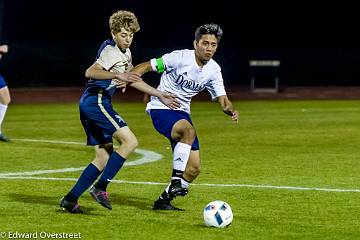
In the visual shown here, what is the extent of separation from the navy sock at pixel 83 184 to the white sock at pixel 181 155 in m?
0.80

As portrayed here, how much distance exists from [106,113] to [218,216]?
67.5 inches

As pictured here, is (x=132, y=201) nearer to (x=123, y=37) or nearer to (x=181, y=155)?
(x=181, y=155)

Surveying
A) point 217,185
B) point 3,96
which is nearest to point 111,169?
point 217,185

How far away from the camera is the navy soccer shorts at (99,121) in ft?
29.9

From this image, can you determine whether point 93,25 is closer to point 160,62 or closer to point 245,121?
point 245,121

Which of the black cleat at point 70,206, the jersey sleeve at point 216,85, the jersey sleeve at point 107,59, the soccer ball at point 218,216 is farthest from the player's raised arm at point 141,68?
the soccer ball at point 218,216

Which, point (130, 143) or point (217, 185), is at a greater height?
point (130, 143)

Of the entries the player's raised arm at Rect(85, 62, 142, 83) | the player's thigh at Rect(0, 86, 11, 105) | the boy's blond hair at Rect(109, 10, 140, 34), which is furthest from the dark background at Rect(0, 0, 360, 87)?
the player's raised arm at Rect(85, 62, 142, 83)

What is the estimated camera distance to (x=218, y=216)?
8.17 metres

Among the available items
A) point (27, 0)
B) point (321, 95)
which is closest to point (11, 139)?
point (321, 95)

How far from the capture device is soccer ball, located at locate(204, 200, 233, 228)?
26.8ft

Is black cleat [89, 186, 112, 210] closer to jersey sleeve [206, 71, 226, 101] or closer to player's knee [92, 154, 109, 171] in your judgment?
player's knee [92, 154, 109, 171]

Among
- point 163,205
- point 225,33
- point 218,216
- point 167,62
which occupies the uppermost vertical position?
point 167,62

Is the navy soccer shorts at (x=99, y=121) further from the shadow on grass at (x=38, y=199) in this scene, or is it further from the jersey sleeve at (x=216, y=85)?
the jersey sleeve at (x=216, y=85)
